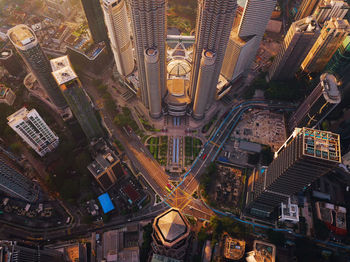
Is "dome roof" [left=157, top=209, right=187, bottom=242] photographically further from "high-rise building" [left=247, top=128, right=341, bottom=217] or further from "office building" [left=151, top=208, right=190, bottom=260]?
"high-rise building" [left=247, top=128, right=341, bottom=217]

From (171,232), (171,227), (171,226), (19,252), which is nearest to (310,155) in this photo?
(171,226)

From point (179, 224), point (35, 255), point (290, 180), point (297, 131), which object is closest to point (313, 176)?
point (290, 180)

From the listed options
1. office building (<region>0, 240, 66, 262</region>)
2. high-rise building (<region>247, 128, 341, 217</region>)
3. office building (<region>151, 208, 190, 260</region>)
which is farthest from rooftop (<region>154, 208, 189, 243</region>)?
office building (<region>0, 240, 66, 262</region>)

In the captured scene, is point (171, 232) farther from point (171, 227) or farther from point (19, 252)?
point (19, 252)

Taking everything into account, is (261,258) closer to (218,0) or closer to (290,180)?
(290,180)

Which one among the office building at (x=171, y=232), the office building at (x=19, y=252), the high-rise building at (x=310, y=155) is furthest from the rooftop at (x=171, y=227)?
the office building at (x=19, y=252)

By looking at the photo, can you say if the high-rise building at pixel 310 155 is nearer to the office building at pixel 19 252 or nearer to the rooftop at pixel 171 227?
the rooftop at pixel 171 227

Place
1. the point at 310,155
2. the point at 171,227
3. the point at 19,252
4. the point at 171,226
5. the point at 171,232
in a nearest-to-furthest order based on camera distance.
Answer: the point at 310,155
the point at 19,252
the point at 171,232
the point at 171,227
the point at 171,226

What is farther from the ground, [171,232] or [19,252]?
[171,232]
